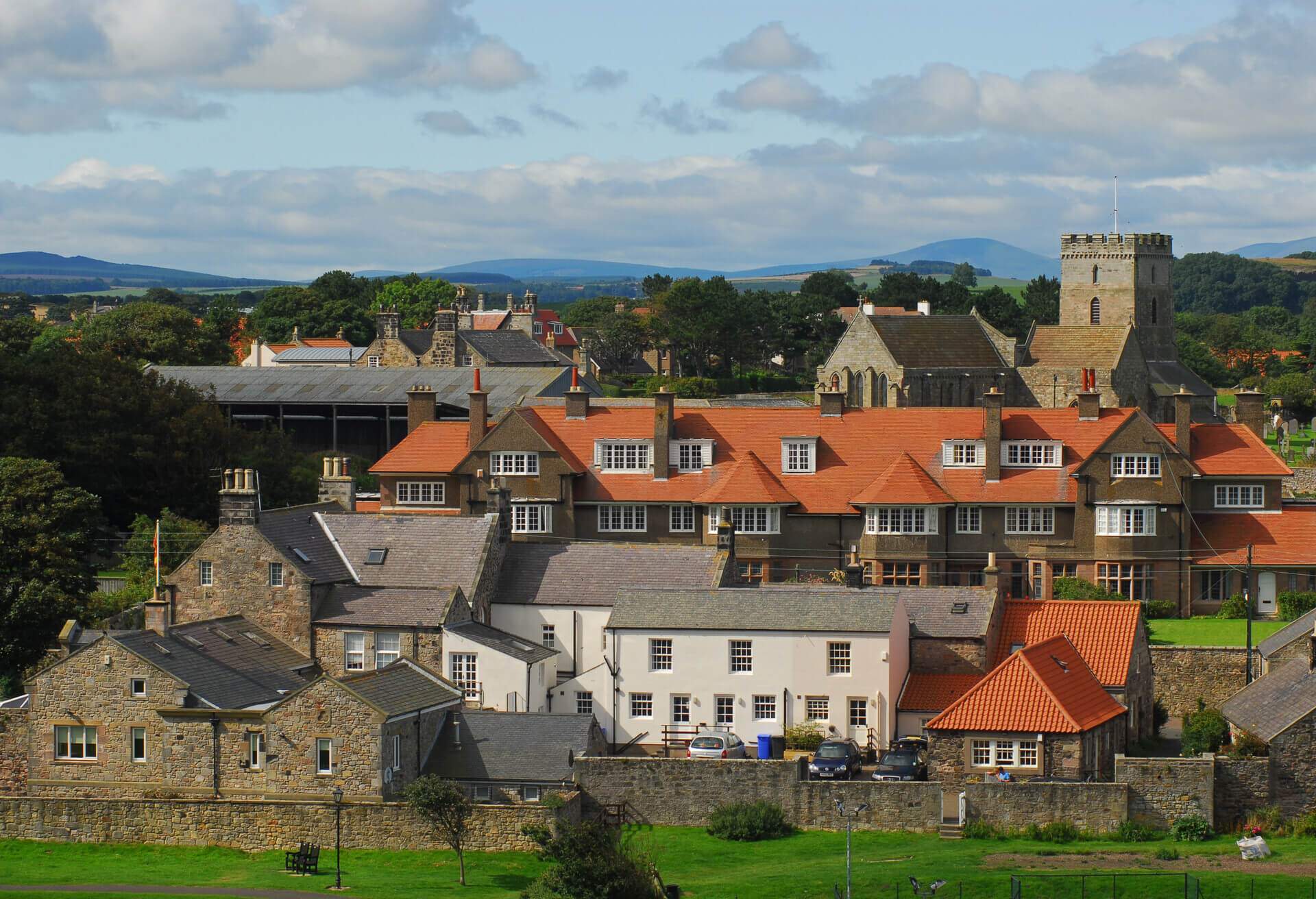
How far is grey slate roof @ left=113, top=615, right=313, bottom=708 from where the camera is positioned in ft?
186

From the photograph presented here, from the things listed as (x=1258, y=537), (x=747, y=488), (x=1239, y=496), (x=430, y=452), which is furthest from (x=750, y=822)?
(x=1239, y=496)

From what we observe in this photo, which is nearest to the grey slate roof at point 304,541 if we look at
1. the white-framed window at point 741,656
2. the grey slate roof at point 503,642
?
the grey slate roof at point 503,642

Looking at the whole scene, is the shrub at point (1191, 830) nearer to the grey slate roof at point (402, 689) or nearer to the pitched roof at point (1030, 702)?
the pitched roof at point (1030, 702)

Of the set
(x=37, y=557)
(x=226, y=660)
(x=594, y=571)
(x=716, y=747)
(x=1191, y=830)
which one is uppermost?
(x=37, y=557)

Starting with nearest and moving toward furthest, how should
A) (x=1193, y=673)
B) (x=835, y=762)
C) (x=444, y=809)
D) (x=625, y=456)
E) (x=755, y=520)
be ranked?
(x=444, y=809), (x=835, y=762), (x=1193, y=673), (x=755, y=520), (x=625, y=456)

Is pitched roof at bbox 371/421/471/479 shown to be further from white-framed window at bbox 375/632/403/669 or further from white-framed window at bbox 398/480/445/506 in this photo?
white-framed window at bbox 375/632/403/669

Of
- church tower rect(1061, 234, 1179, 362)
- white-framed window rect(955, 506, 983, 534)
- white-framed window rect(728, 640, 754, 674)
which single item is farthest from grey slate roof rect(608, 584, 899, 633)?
church tower rect(1061, 234, 1179, 362)

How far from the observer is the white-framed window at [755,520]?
80.4 meters

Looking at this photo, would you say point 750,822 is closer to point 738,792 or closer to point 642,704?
point 738,792

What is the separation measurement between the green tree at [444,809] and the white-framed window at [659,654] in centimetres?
1149

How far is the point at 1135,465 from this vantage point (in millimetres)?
81438

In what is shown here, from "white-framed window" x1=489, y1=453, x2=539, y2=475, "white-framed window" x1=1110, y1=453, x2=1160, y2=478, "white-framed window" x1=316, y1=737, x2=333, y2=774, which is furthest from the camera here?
"white-framed window" x1=489, y1=453, x2=539, y2=475

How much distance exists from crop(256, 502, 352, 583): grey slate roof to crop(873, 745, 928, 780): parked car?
1769 centimetres

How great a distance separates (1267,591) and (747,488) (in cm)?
1915
